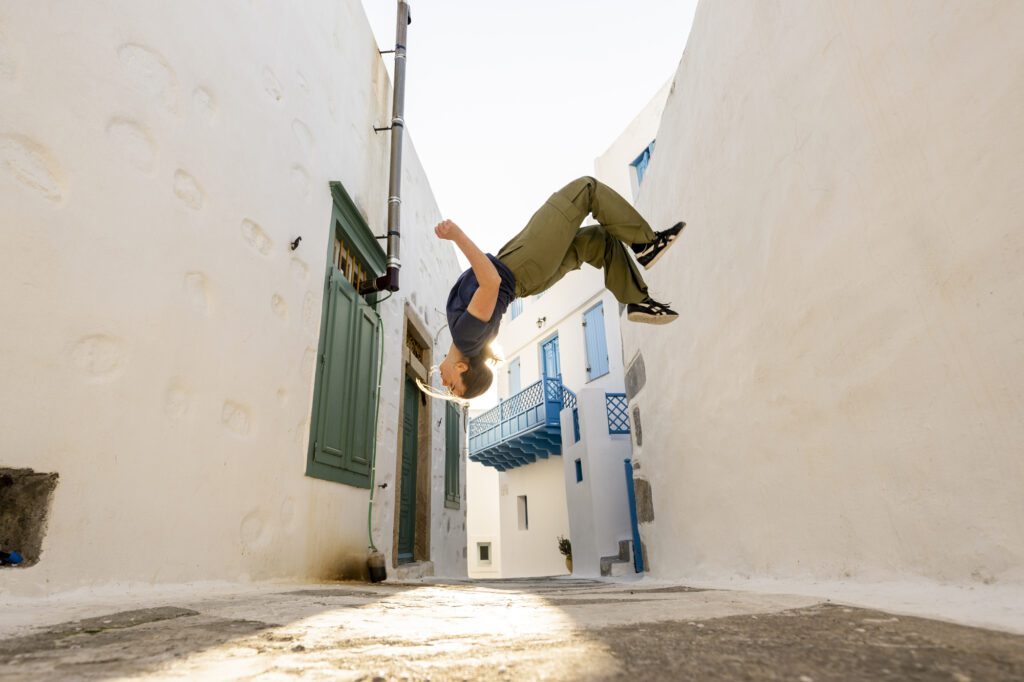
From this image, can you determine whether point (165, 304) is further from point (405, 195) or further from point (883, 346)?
point (405, 195)

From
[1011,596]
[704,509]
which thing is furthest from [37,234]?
[704,509]

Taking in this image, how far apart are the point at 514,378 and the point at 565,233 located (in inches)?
487

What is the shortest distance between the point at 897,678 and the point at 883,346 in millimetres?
1092

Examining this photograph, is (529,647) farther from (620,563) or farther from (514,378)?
(514,378)

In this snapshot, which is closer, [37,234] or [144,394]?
[37,234]

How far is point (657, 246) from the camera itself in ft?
8.32

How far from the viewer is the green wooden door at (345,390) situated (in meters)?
3.37

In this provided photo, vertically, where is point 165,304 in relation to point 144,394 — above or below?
above

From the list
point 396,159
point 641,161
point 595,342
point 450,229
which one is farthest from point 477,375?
point 595,342

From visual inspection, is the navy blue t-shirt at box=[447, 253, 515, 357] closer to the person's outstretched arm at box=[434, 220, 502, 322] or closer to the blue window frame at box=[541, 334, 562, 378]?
the person's outstretched arm at box=[434, 220, 502, 322]

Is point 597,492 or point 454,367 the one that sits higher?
point 454,367

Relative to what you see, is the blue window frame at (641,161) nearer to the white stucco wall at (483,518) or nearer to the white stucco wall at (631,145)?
the white stucco wall at (631,145)

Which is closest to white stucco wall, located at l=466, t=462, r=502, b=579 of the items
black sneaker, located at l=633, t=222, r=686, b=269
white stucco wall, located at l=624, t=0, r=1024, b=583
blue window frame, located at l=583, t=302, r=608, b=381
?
blue window frame, located at l=583, t=302, r=608, b=381

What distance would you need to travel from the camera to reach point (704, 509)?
2.87 m
